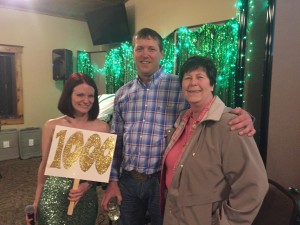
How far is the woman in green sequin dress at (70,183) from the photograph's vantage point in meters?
1.53

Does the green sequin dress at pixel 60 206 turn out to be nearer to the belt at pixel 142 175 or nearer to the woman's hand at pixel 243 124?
the belt at pixel 142 175

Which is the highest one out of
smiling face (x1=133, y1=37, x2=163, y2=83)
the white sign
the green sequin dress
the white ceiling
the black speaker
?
the white ceiling

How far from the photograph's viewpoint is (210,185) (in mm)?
1164

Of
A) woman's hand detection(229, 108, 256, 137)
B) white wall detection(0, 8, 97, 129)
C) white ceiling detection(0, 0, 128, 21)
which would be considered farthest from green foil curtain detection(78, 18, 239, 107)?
white wall detection(0, 8, 97, 129)

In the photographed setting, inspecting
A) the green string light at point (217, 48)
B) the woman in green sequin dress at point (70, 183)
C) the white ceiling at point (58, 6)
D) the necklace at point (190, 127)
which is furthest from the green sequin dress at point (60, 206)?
the white ceiling at point (58, 6)

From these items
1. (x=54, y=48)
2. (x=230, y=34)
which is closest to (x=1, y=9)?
(x=54, y=48)

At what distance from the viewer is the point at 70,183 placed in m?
1.58

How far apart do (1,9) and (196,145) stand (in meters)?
5.34

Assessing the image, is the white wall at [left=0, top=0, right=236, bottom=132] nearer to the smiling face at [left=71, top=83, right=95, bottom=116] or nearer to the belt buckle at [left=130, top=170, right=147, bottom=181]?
the smiling face at [left=71, top=83, right=95, bottom=116]

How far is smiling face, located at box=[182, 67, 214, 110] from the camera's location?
4.15ft

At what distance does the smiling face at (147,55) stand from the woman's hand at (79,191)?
2.46ft

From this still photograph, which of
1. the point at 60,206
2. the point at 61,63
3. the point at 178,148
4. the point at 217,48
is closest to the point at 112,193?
the point at 60,206

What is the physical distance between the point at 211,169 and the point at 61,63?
5.05 meters

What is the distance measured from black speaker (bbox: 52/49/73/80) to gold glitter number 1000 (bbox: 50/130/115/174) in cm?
450
